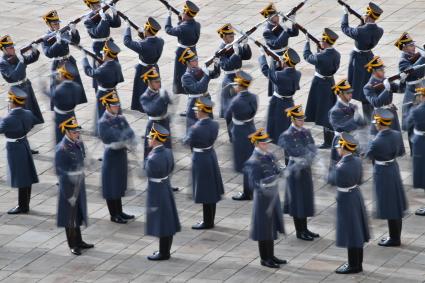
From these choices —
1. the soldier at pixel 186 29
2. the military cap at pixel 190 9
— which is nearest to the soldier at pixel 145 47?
the soldier at pixel 186 29

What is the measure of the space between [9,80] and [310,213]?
18.5 feet

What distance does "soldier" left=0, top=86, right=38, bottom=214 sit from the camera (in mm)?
19391

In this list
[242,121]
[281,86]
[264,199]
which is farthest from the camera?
[281,86]

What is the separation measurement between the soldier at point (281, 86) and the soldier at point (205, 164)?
6.22 feet

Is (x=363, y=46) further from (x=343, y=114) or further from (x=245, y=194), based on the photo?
(x=245, y=194)

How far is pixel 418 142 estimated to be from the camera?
63.7 feet

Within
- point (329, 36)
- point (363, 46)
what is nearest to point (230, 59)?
point (329, 36)

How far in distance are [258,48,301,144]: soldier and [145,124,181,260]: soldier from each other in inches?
121

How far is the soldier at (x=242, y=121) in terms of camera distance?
19.7 metres

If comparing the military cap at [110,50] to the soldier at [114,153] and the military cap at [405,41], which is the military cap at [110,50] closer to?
the soldier at [114,153]

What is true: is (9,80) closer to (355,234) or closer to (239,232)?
(239,232)

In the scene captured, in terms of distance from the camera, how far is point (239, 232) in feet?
62.2

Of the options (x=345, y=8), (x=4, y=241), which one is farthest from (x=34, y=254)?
(x=345, y=8)

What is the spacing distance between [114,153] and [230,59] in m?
3.15
